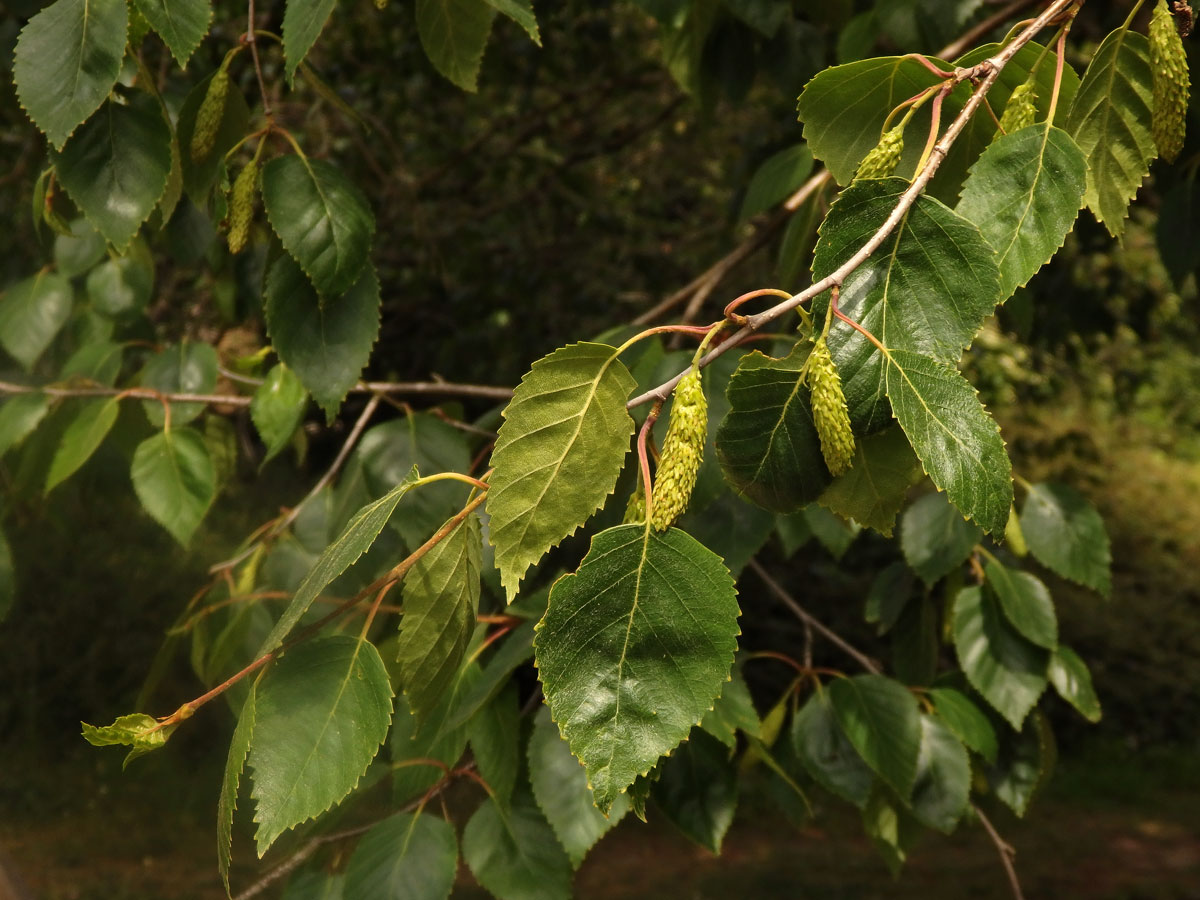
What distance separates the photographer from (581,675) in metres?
0.67

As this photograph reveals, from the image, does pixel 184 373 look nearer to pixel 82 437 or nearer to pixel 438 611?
pixel 82 437

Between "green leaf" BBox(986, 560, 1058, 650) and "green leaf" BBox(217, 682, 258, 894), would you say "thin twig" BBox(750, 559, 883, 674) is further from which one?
"green leaf" BBox(217, 682, 258, 894)

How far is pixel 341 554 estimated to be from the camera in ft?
2.46

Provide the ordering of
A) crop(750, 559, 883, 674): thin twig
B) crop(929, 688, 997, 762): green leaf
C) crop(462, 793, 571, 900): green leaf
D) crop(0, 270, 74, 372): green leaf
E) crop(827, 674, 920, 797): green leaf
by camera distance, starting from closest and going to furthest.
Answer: crop(462, 793, 571, 900): green leaf < crop(827, 674, 920, 797): green leaf < crop(929, 688, 997, 762): green leaf < crop(750, 559, 883, 674): thin twig < crop(0, 270, 74, 372): green leaf

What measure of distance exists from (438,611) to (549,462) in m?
0.18

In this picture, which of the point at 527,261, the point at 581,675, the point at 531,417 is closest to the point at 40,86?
the point at 531,417

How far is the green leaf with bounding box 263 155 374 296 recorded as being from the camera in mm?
1201

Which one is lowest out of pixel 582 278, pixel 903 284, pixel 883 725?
pixel 582 278

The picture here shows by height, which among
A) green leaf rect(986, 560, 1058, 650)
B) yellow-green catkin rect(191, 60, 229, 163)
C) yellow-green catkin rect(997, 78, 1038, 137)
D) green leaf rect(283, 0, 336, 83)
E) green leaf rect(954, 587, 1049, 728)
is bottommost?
green leaf rect(954, 587, 1049, 728)

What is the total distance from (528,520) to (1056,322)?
3200 mm

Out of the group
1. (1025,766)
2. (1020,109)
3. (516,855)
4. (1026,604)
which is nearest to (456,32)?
(1020,109)

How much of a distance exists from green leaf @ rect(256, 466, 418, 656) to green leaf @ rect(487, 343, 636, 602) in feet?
0.23

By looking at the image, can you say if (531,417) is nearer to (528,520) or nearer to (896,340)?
(528,520)

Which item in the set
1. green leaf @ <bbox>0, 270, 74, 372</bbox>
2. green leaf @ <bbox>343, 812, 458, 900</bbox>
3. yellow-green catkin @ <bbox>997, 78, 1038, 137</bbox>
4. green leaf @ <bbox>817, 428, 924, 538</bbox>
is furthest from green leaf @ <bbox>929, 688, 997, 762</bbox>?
green leaf @ <bbox>0, 270, 74, 372</bbox>
